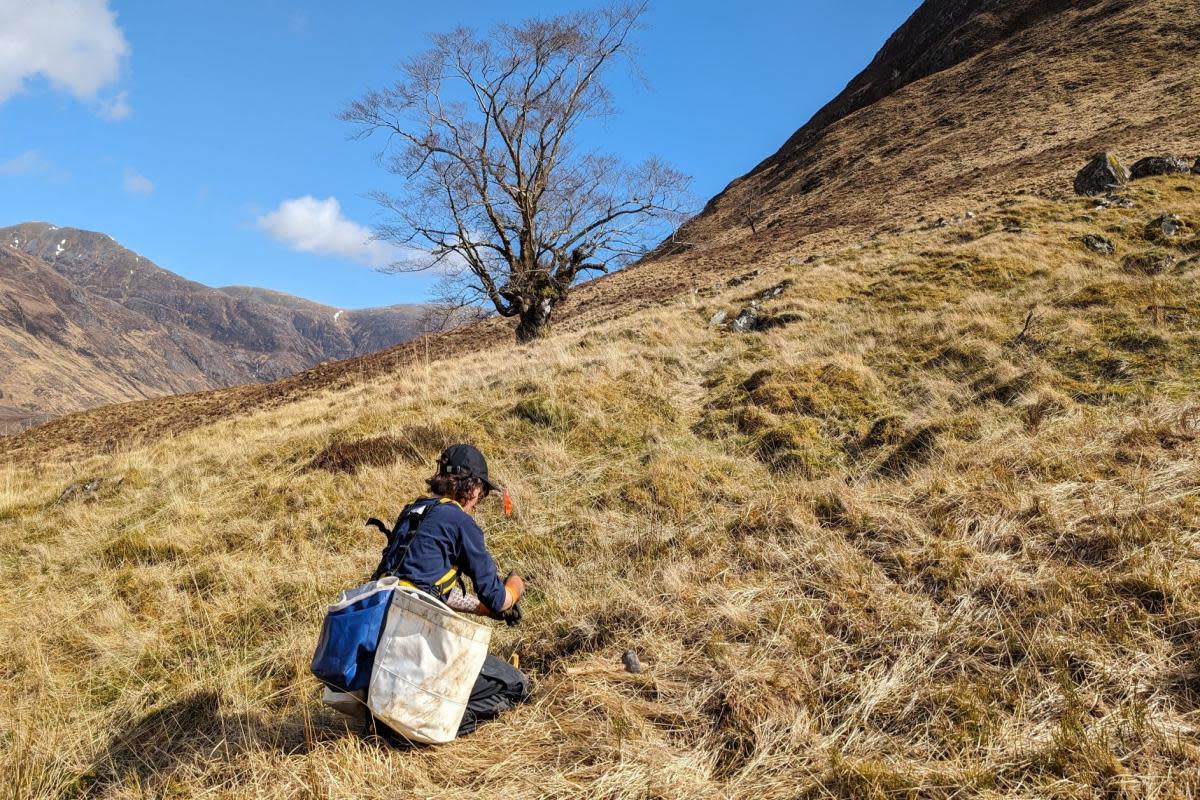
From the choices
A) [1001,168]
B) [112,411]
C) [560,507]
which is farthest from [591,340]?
[1001,168]

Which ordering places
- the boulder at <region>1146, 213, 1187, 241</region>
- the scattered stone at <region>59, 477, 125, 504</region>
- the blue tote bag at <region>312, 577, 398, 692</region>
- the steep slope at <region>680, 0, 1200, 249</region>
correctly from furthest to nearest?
the steep slope at <region>680, 0, 1200, 249</region> < the boulder at <region>1146, 213, 1187, 241</region> < the scattered stone at <region>59, 477, 125, 504</region> < the blue tote bag at <region>312, 577, 398, 692</region>

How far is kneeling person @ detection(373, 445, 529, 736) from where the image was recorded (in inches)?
115

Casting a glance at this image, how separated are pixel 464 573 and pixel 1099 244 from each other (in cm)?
1452

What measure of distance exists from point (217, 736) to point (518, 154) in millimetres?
14302

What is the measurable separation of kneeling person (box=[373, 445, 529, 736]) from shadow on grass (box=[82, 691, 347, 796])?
0.86 metres

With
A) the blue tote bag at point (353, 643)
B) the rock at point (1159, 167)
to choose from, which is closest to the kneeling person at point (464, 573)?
the blue tote bag at point (353, 643)

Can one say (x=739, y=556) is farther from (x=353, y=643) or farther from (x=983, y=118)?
(x=983, y=118)

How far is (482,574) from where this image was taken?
301 cm

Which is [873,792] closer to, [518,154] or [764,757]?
[764,757]

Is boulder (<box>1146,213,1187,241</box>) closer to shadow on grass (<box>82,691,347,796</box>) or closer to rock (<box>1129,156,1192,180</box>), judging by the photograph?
rock (<box>1129,156,1192,180</box>)

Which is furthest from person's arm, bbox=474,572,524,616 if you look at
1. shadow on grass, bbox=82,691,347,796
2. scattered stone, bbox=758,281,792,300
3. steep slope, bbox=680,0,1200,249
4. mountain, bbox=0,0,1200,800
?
steep slope, bbox=680,0,1200,249

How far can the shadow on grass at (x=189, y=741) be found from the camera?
303cm

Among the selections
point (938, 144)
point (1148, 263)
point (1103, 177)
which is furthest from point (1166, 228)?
point (938, 144)

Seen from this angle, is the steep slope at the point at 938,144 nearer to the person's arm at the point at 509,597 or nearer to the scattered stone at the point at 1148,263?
the scattered stone at the point at 1148,263
